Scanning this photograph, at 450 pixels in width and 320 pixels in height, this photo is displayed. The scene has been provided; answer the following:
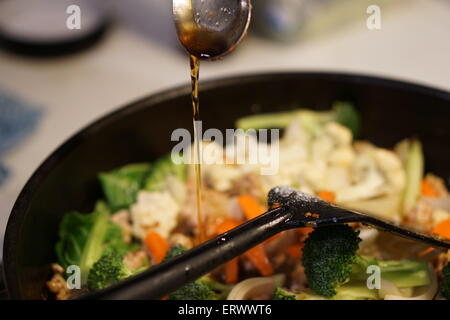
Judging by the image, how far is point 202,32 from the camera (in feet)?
3.50

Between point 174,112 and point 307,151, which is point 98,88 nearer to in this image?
point 174,112

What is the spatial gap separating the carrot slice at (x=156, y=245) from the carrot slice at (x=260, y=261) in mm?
193

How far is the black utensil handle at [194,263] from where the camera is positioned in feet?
2.46

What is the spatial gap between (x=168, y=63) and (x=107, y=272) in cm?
135

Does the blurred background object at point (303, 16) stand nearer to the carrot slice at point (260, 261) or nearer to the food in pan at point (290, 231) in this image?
the food in pan at point (290, 231)

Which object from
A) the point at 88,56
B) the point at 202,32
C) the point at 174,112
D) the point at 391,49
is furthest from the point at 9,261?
the point at 391,49

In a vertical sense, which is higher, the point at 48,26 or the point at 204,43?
the point at 48,26

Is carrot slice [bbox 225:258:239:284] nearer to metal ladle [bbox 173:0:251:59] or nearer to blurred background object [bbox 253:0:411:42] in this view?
metal ladle [bbox 173:0:251:59]

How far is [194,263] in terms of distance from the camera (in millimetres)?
807

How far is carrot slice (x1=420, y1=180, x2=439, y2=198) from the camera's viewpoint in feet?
4.78

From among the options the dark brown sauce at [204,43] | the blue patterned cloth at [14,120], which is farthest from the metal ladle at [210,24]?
the blue patterned cloth at [14,120]

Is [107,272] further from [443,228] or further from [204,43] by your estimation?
[443,228]

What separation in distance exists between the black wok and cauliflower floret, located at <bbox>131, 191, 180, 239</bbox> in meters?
0.14

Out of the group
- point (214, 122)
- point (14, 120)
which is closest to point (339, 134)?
point (214, 122)
